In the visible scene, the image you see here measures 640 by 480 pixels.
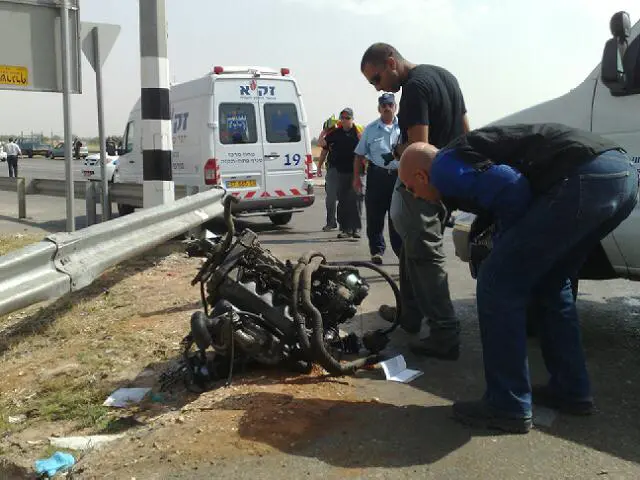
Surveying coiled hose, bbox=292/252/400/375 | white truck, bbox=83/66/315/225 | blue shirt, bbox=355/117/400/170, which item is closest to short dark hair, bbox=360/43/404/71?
coiled hose, bbox=292/252/400/375

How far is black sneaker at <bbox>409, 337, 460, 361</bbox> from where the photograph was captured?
4.08 metres

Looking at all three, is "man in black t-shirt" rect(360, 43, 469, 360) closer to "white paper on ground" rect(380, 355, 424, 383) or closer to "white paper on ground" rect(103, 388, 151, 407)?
"white paper on ground" rect(380, 355, 424, 383)

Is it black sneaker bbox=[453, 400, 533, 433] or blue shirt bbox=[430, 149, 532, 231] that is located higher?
blue shirt bbox=[430, 149, 532, 231]

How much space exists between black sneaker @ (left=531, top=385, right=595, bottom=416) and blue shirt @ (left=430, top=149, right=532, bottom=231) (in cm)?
102

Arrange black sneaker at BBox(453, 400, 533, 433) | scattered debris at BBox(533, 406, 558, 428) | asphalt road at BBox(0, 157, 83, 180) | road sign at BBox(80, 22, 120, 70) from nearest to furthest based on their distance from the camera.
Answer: black sneaker at BBox(453, 400, 533, 433), scattered debris at BBox(533, 406, 558, 428), road sign at BBox(80, 22, 120, 70), asphalt road at BBox(0, 157, 83, 180)

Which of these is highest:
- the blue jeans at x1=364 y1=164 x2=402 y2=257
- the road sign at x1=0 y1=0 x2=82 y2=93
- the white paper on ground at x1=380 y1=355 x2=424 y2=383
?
the road sign at x1=0 y1=0 x2=82 y2=93

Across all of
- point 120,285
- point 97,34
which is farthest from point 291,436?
point 97,34

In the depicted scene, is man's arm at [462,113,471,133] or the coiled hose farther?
man's arm at [462,113,471,133]

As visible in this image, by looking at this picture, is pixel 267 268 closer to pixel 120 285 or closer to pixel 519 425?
pixel 519 425

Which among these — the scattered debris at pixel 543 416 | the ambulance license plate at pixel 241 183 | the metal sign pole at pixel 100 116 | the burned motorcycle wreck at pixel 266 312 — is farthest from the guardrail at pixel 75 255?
the ambulance license plate at pixel 241 183

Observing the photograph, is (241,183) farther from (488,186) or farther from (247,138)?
(488,186)

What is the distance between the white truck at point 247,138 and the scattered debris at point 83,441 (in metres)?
7.27

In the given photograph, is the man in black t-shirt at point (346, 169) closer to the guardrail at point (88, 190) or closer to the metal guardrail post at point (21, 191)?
the guardrail at point (88, 190)

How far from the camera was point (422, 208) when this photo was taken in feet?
13.7
